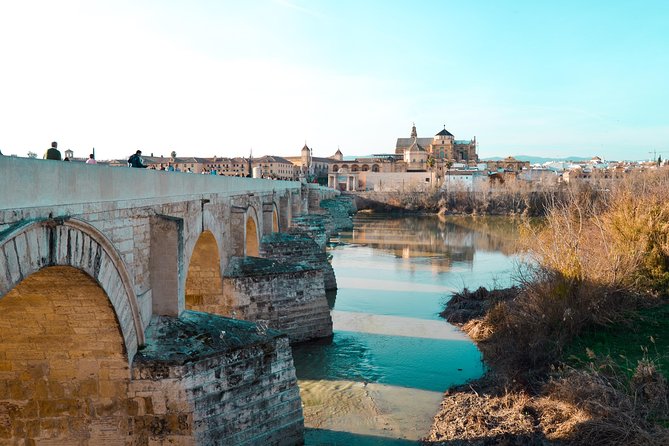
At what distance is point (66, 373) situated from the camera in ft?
19.2

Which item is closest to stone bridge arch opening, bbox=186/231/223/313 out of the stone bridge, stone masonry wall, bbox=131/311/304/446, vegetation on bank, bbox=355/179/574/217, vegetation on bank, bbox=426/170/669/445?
the stone bridge

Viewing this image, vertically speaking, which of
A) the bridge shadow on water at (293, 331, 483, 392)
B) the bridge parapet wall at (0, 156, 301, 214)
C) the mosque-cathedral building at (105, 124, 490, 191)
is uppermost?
the mosque-cathedral building at (105, 124, 490, 191)

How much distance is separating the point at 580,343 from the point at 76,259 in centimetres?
856

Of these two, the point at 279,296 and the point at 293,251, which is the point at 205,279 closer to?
the point at 279,296

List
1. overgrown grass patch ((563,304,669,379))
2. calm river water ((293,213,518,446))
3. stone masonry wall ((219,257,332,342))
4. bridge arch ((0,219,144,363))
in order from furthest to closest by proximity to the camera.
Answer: stone masonry wall ((219,257,332,342)), overgrown grass patch ((563,304,669,379)), calm river water ((293,213,518,446)), bridge arch ((0,219,144,363))

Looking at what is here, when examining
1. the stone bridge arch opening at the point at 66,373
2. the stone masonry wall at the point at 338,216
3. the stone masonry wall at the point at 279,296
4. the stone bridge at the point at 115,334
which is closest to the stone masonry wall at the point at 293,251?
the stone masonry wall at the point at 279,296

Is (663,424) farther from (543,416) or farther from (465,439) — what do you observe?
(465,439)

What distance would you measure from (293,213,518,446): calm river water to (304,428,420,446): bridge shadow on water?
14 mm

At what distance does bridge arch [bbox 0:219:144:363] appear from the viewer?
4012 millimetres

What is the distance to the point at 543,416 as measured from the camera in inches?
308

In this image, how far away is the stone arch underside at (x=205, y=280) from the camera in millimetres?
11281

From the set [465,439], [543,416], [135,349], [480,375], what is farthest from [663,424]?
[135,349]

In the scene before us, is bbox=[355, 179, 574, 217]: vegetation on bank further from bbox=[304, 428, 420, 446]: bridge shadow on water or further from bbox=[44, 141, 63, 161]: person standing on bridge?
bbox=[44, 141, 63, 161]: person standing on bridge

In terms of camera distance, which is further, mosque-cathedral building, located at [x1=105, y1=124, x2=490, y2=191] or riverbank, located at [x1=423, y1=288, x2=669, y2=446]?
mosque-cathedral building, located at [x1=105, y1=124, x2=490, y2=191]
